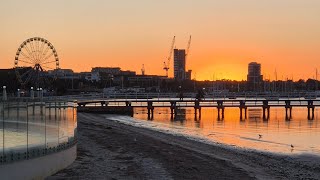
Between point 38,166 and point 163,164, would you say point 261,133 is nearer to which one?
point 163,164

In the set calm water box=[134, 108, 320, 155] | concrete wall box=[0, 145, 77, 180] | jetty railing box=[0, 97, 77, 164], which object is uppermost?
jetty railing box=[0, 97, 77, 164]

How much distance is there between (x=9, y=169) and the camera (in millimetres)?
12289

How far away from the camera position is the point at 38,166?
553 inches

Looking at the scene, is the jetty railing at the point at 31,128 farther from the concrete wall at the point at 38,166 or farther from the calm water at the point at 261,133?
the calm water at the point at 261,133

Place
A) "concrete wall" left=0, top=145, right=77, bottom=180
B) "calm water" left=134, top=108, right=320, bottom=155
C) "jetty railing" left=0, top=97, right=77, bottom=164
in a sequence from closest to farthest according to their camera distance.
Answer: "concrete wall" left=0, top=145, right=77, bottom=180 → "jetty railing" left=0, top=97, right=77, bottom=164 → "calm water" left=134, top=108, right=320, bottom=155

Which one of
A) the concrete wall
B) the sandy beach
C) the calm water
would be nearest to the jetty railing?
the concrete wall

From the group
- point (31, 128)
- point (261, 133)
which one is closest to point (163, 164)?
point (31, 128)

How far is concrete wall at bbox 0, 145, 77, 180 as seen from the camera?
40.3 feet

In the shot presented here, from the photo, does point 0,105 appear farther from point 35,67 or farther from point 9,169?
point 35,67

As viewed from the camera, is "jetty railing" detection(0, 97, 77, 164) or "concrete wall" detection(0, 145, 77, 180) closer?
"concrete wall" detection(0, 145, 77, 180)

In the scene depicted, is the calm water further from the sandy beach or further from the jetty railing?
the jetty railing

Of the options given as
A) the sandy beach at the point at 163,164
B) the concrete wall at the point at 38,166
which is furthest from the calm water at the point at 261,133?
the concrete wall at the point at 38,166

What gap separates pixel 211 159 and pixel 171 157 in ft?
5.80

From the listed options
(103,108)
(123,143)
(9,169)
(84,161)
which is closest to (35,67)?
(103,108)
